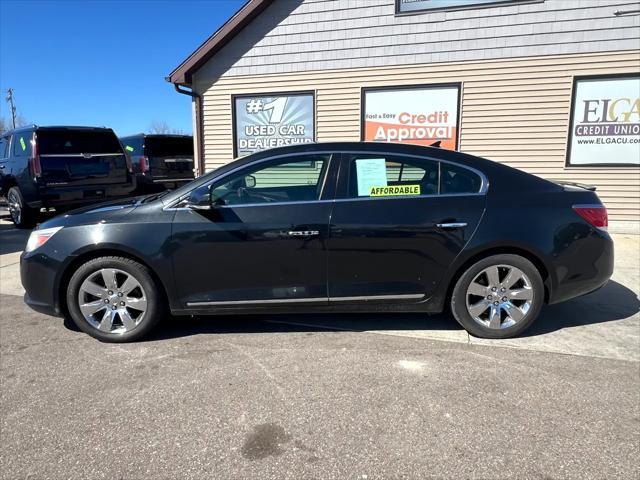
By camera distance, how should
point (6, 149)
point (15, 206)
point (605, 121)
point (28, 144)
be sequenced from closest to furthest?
point (605, 121) < point (28, 144) < point (15, 206) < point (6, 149)

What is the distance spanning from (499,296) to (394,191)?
3.88 ft

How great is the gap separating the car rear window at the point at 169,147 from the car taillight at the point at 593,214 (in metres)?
10.7

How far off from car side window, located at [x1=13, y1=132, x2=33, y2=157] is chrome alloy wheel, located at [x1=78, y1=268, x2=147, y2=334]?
6156mm

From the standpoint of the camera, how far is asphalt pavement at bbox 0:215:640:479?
224cm

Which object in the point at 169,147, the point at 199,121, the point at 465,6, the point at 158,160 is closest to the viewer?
the point at 465,6

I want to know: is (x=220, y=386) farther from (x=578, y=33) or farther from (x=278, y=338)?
(x=578, y=33)

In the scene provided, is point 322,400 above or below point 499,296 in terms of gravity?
below

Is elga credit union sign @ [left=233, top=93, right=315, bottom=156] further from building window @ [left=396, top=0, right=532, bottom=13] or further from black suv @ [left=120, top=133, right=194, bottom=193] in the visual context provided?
black suv @ [left=120, top=133, right=194, bottom=193]

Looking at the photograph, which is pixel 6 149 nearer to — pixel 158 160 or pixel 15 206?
pixel 15 206

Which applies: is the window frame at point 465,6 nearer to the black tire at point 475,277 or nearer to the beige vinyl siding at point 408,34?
the beige vinyl siding at point 408,34

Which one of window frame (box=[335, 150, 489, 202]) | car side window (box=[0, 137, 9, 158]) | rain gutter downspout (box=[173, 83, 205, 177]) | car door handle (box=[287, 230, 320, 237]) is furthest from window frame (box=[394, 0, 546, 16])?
car side window (box=[0, 137, 9, 158])

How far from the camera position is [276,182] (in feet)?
11.8

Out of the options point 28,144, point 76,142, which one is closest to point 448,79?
point 76,142

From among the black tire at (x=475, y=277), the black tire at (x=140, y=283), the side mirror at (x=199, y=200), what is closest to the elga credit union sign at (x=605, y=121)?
the black tire at (x=475, y=277)
